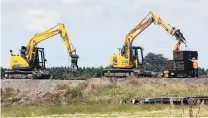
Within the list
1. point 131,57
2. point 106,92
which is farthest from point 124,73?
point 106,92

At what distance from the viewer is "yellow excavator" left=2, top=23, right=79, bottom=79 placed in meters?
54.7

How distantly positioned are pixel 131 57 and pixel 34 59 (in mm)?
9552

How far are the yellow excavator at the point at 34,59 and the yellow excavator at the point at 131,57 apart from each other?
12.5 feet

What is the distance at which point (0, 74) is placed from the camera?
181 ft

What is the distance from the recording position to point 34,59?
5594 centimetres

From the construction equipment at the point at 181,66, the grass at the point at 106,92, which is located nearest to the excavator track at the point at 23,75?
the grass at the point at 106,92

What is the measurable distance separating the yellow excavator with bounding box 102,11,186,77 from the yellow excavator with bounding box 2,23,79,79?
3821 mm

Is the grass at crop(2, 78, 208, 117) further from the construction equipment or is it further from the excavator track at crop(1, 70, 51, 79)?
the excavator track at crop(1, 70, 51, 79)

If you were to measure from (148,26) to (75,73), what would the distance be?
8.94 metres

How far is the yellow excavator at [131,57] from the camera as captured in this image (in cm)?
5444

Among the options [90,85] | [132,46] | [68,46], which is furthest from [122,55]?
[90,85]

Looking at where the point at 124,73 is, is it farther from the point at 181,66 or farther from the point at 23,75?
the point at 23,75

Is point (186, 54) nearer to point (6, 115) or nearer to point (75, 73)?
point (75, 73)

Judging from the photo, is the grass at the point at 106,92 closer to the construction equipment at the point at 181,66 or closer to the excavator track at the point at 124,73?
the construction equipment at the point at 181,66
